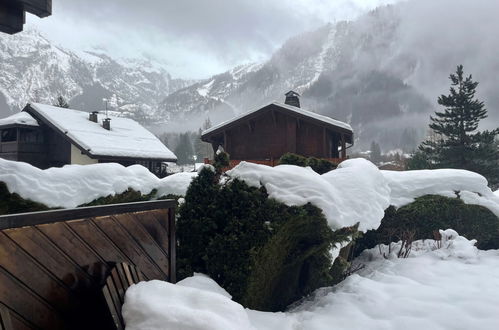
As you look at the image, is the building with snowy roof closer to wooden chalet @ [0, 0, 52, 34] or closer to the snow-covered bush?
Answer: wooden chalet @ [0, 0, 52, 34]

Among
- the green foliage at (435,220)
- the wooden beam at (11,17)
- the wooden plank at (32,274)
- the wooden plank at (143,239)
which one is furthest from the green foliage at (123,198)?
the green foliage at (435,220)

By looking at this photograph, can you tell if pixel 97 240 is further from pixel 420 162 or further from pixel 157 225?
pixel 420 162

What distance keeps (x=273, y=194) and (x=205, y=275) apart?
1.55m

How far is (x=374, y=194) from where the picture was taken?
681 cm

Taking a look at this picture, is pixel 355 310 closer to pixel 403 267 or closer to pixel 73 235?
pixel 403 267

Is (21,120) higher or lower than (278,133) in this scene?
higher

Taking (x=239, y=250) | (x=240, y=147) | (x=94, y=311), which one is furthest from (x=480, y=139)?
(x=94, y=311)

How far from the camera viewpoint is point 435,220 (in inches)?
392

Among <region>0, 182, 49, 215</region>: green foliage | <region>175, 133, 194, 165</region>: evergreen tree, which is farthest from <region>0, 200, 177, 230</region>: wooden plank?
<region>175, 133, 194, 165</region>: evergreen tree

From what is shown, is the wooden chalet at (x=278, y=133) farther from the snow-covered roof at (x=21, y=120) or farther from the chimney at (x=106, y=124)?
the snow-covered roof at (x=21, y=120)

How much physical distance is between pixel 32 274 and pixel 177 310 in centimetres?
107

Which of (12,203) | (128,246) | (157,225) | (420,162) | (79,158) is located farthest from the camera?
(420,162)

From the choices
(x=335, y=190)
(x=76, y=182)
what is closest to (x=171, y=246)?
(x=335, y=190)

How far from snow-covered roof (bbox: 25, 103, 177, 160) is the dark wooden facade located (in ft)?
31.8
